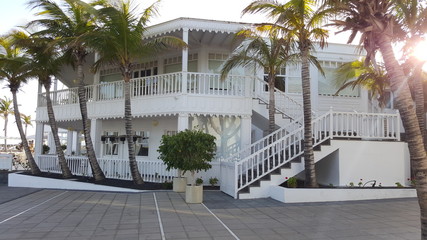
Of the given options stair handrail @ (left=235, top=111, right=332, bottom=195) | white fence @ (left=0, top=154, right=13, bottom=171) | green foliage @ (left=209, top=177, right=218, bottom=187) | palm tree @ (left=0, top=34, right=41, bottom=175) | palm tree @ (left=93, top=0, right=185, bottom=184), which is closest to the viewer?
stair handrail @ (left=235, top=111, right=332, bottom=195)

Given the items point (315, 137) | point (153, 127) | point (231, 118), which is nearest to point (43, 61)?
point (153, 127)

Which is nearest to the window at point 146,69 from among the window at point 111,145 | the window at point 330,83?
the window at point 111,145

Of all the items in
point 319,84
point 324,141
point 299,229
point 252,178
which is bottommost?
point 299,229

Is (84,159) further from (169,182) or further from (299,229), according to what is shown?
(299,229)

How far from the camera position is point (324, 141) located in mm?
11188

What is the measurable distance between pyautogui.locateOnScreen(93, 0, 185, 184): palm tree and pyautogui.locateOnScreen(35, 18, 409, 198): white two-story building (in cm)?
93

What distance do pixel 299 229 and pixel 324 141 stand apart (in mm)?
5056

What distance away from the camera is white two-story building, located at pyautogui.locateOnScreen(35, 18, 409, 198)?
11102 mm

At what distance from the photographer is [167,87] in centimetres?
1461

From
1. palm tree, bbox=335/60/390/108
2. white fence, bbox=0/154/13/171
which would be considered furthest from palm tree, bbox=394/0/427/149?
white fence, bbox=0/154/13/171

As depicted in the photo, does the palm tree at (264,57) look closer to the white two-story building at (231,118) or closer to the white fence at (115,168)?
the white two-story building at (231,118)

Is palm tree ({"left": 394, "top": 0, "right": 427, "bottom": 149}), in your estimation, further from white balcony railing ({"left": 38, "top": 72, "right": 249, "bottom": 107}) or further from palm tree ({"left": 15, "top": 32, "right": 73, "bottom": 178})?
palm tree ({"left": 15, "top": 32, "right": 73, "bottom": 178})

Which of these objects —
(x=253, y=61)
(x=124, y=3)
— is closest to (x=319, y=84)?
(x=253, y=61)

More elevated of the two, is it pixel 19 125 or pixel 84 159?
pixel 19 125
